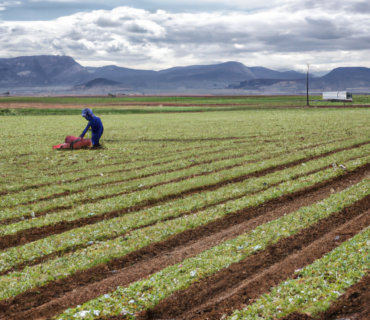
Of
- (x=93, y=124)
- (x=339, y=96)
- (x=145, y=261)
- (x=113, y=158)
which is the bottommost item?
(x=145, y=261)

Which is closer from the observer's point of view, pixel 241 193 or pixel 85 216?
pixel 85 216

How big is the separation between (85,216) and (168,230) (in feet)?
13.3

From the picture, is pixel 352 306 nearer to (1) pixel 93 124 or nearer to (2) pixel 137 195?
(2) pixel 137 195

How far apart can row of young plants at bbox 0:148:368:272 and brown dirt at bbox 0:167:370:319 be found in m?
1.58

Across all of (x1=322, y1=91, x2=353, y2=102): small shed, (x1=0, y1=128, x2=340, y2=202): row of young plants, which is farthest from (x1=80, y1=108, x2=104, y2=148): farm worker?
(x1=322, y1=91, x2=353, y2=102): small shed

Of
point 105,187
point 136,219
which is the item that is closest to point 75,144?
point 105,187

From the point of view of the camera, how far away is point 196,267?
1009 cm

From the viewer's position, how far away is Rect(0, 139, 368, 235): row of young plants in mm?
14477

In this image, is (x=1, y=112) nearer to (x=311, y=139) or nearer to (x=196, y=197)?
(x=311, y=139)

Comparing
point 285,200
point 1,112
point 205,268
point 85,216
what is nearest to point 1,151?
point 85,216

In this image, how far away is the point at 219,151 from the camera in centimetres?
2956

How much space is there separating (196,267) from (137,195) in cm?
796

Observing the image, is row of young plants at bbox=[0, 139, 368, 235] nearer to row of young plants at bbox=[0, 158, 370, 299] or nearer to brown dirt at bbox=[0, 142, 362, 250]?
brown dirt at bbox=[0, 142, 362, 250]

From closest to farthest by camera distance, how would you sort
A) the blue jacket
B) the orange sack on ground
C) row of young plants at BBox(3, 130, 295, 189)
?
row of young plants at BBox(3, 130, 295, 189) < the blue jacket < the orange sack on ground
